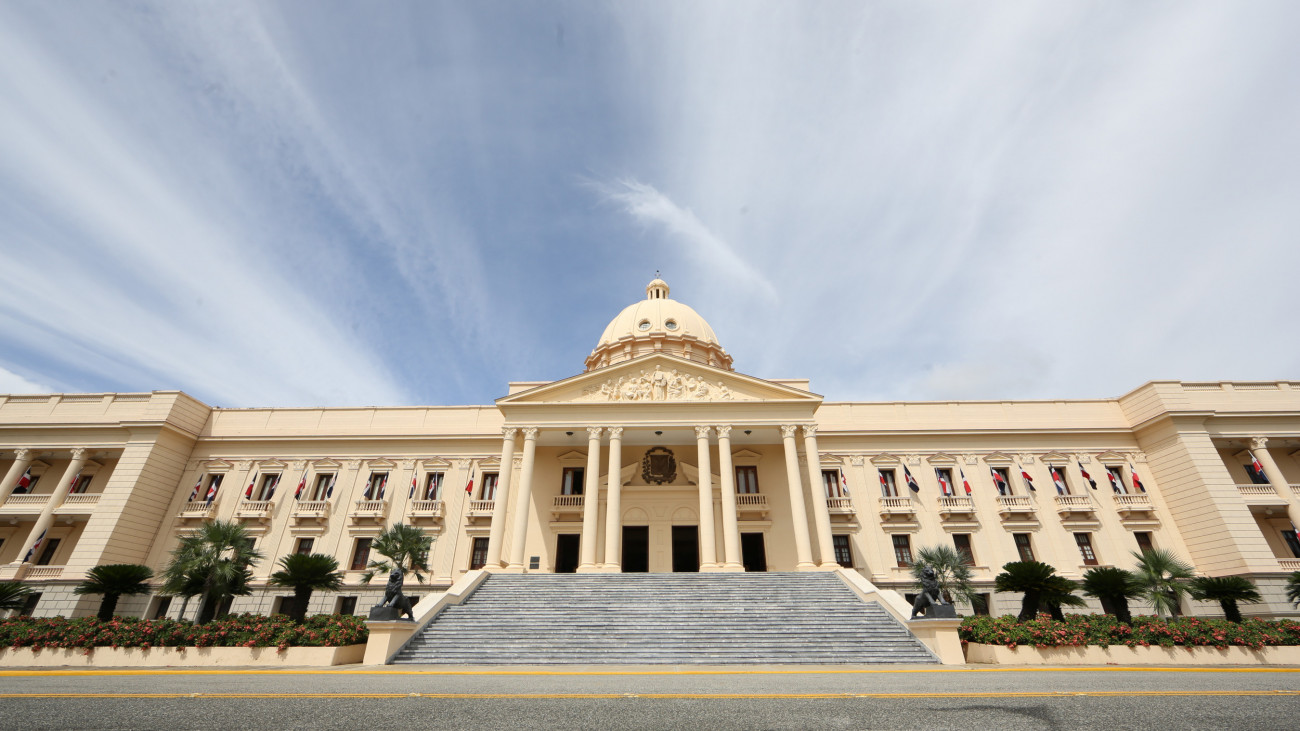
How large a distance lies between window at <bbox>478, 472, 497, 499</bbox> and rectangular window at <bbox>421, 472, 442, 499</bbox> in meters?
2.44

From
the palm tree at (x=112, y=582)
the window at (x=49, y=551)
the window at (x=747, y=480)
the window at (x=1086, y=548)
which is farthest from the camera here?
the window at (x=747, y=480)

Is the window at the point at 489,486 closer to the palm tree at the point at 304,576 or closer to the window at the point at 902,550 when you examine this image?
the palm tree at the point at 304,576

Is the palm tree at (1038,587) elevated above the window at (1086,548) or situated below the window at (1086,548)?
below

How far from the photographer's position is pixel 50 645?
1612cm

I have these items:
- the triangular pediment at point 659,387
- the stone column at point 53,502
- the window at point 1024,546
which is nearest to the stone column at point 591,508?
the triangular pediment at point 659,387

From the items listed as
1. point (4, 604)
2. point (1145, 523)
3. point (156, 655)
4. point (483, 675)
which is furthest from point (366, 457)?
point (1145, 523)

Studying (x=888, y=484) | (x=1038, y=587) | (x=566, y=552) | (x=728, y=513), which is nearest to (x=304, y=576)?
(x=566, y=552)

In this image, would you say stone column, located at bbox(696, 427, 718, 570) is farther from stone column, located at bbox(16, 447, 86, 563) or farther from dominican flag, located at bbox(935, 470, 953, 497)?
stone column, located at bbox(16, 447, 86, 563)

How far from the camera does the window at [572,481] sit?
31.3 m

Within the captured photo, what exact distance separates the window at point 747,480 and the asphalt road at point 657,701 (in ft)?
64.3

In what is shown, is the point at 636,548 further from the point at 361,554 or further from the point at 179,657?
the point at 179,657

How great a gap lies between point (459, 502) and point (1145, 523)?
36.1m

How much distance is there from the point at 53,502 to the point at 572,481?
26957mm

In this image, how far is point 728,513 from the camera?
25.7 meters
